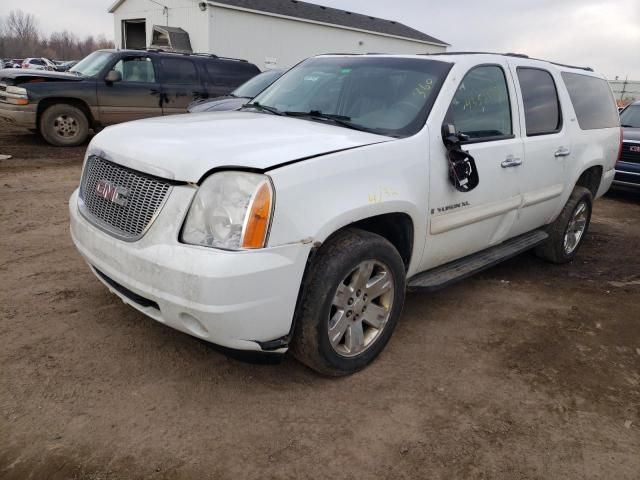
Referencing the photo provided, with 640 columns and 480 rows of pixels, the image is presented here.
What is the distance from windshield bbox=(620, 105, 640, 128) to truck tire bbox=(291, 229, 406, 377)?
876cm

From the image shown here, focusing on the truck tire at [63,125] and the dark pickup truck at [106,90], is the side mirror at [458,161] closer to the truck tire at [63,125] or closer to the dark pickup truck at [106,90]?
the dark pickup truck at [106,90]

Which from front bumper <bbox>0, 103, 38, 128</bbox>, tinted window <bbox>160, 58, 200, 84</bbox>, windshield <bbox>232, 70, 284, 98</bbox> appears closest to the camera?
windshield <bbox>232, 70, 284, 98</bbox>

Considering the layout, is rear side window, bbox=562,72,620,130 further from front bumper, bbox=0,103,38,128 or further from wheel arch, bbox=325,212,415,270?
front bumper, bbox=0,103,38,128

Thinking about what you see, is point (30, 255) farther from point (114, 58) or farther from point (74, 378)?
point (114, 58)

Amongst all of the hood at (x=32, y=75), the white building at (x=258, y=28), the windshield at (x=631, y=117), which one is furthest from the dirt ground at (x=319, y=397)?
the white building at (x=258, y=28)

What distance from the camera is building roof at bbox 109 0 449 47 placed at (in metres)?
23.0

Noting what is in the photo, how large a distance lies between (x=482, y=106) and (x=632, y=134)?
6.90 meters

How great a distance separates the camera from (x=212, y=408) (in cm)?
265

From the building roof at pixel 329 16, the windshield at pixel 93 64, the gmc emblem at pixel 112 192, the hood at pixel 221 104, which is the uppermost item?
the building roof at pixel 329 16

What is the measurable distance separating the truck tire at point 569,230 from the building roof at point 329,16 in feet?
62.4

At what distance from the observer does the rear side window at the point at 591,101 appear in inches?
191

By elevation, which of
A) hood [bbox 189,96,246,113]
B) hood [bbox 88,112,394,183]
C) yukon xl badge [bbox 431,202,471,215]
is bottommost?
yukon xl badge [bbox 431,202,471,215]

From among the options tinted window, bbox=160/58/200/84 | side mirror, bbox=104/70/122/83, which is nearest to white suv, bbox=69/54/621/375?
side mirror, bbox=104/70/122/83

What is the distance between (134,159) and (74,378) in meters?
1.21
